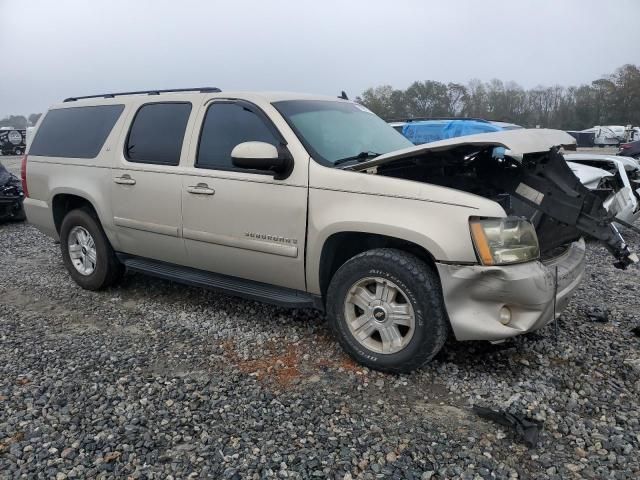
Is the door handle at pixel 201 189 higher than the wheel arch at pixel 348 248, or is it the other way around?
the door handle at pixel 201 189

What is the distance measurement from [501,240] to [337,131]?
1.62 metres

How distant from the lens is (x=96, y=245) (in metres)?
5.13

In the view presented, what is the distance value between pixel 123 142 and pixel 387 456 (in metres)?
3.59

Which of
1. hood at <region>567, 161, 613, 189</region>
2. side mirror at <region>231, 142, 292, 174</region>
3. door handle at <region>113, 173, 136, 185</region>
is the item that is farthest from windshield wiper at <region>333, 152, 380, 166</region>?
hood at <region>567, 161, 613, 189</region>

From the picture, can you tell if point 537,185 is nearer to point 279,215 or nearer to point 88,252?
point 279,215

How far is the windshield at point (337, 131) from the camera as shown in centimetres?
384

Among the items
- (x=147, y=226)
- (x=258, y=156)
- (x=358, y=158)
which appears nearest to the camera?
(x=258, y=156)

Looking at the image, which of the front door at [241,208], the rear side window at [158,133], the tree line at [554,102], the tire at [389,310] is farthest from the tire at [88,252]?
the tree line at [554,102]

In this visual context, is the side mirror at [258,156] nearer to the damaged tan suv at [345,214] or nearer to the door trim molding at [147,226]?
the damaged tan suv at [345,214]

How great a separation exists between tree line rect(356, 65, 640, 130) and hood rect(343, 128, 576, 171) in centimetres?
4504

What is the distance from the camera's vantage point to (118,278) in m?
5.34

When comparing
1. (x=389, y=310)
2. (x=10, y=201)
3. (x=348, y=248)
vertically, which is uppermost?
(x=348, y=248)

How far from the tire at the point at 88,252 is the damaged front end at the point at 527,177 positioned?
9.37 feet

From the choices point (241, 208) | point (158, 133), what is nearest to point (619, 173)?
point (241, 208)
